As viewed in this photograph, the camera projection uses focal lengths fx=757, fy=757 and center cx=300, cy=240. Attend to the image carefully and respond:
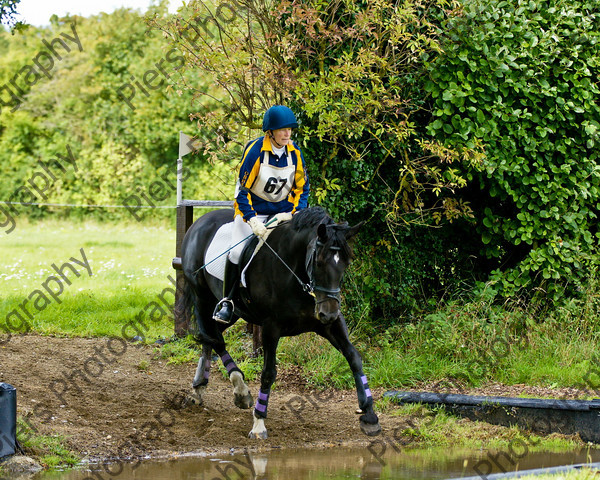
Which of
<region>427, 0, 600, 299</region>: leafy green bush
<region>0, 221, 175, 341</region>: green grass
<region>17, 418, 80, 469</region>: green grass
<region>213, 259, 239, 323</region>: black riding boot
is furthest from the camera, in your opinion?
<region>0, 221, 175, 341</region>: green grass

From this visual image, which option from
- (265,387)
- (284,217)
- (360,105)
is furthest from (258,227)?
(360,105)

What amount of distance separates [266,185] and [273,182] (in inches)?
2.7

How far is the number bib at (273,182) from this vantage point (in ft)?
22.0

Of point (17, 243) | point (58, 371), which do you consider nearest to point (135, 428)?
point (58, 371)

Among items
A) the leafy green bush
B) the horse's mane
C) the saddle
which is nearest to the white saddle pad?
the saddle

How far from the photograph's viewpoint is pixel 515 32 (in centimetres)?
853

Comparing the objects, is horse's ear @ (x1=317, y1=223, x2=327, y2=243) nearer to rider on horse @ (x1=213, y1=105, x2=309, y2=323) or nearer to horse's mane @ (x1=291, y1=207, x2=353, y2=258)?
horse's mane @ (x1=291, y1=207, x2=353, y2=258)

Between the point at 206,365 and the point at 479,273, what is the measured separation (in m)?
3.95

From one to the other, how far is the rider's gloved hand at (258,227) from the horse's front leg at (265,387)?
2.66 feet

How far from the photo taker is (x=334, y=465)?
18.5ft

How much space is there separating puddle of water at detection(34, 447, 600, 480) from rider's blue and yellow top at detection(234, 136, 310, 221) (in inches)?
82.6

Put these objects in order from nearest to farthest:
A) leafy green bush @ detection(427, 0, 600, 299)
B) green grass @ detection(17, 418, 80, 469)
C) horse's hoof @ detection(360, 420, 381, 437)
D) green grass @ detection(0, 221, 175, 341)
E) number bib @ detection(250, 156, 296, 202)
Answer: green grass @ detection(17, 418, 80, 469), horse's hoof @ detection(360, 420, 381, 437), number bib @ detection(250, 156, 296, 202), leafy green bush @ detection(427, 0, 600, 299), green grass @ detection(0, 221, 175, 341)

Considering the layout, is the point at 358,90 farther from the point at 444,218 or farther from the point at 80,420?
the point at 80,420

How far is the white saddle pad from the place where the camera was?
7.23m
